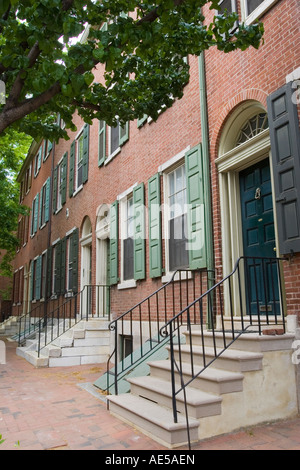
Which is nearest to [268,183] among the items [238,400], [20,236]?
[238,400]

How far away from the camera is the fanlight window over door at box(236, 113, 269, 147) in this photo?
569 centimetres

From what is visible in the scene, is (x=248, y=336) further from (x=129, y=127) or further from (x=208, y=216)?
(x=129, y=127)

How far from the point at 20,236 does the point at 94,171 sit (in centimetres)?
1456

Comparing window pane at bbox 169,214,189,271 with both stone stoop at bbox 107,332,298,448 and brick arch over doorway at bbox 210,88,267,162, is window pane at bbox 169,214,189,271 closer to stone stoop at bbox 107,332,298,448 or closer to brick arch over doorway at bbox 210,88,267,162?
brick arch over doorway at bbox 210,88,267,162

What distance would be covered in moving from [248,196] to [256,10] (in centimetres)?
266

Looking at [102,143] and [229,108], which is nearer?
[229,108]

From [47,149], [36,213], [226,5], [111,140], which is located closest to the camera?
[226,5]

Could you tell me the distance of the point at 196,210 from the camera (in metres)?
6.56

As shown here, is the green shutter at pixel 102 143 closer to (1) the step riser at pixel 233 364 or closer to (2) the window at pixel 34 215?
(1) the step riser at pixel 233 364

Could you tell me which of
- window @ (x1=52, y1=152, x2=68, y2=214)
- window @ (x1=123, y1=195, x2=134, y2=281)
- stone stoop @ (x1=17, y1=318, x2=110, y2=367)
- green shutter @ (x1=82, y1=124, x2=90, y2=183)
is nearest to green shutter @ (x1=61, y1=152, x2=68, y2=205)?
window @ (x1=52, y1=152, x2=68, y2=214)

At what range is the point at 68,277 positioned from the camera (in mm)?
13523

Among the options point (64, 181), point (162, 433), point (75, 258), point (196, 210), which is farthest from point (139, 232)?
point (64, 181)

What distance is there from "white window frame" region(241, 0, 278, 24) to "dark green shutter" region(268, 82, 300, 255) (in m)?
1.37

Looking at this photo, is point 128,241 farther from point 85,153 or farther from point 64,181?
point 64,181
